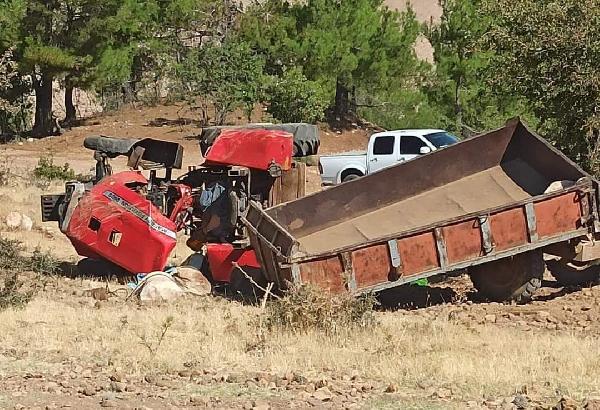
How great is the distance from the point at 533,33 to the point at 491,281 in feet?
12.8

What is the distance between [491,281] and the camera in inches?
509

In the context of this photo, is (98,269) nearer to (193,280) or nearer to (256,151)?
(193,280)

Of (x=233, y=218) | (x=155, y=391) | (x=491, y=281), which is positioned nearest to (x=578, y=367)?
(x=155, y=391)

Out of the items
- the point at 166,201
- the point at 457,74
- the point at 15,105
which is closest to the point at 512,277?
the point at 166,201

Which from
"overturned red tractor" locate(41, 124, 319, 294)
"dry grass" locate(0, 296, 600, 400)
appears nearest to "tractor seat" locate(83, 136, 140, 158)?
"overturned red tractor" locate(41, 124, 319, 294)

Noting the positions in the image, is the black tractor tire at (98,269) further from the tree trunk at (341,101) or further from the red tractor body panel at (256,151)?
the tree trunk at (341,101)

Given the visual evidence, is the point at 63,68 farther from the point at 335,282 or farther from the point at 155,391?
the point at 155,391

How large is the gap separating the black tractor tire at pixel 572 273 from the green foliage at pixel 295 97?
85.1ft

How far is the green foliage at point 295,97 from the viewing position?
39.1 metres

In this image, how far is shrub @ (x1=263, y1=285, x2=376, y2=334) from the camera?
976 centimetres

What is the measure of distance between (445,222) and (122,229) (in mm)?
4340

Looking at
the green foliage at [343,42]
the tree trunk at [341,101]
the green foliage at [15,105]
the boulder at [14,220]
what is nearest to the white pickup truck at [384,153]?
the boulder at [14,220]

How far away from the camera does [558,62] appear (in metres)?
14.0

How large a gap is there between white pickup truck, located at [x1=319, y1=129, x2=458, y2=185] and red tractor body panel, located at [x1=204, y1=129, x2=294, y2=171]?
34.8 ft
